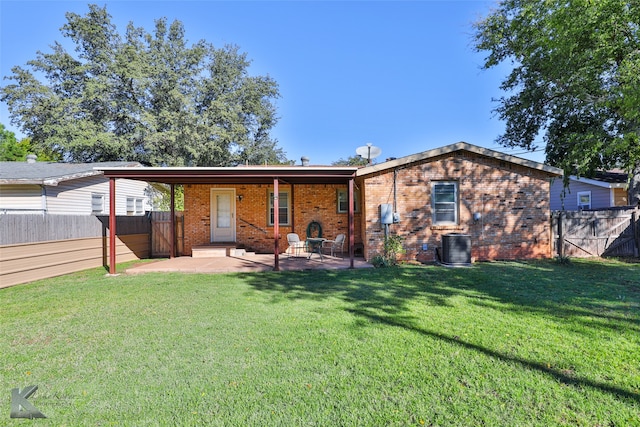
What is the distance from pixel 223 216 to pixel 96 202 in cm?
602

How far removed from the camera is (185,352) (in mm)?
3643

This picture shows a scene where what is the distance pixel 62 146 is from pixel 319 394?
24.4 m

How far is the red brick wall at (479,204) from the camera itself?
978cm

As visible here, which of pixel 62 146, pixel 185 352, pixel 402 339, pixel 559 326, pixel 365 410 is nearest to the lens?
pixel 365 410

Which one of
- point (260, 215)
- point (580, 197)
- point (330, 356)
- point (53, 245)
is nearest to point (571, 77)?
point (580, 197)

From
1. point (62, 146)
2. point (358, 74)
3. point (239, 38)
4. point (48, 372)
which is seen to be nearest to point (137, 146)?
point (62, 146)

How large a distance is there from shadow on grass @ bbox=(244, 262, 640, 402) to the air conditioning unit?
55 centimetres

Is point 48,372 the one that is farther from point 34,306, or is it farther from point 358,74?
point 358,74

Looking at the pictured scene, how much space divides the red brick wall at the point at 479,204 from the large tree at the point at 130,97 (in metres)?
17.0

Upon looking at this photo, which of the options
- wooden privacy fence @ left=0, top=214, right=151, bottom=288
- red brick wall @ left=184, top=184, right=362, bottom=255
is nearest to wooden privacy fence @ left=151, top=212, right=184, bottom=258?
red brick wall @ left=184, top=184, right=362, bottom=255

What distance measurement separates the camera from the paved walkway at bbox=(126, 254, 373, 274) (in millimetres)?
8852

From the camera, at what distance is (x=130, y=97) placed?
2317 centimetres

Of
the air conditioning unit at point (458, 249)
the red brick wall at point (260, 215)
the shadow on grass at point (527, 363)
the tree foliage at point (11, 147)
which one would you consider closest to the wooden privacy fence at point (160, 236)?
the red brick wall at point (260, 215)

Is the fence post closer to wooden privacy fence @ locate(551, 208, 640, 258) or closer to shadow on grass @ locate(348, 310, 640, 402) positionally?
wooden privacy fence @ locate(551, 208, 640, 258)
